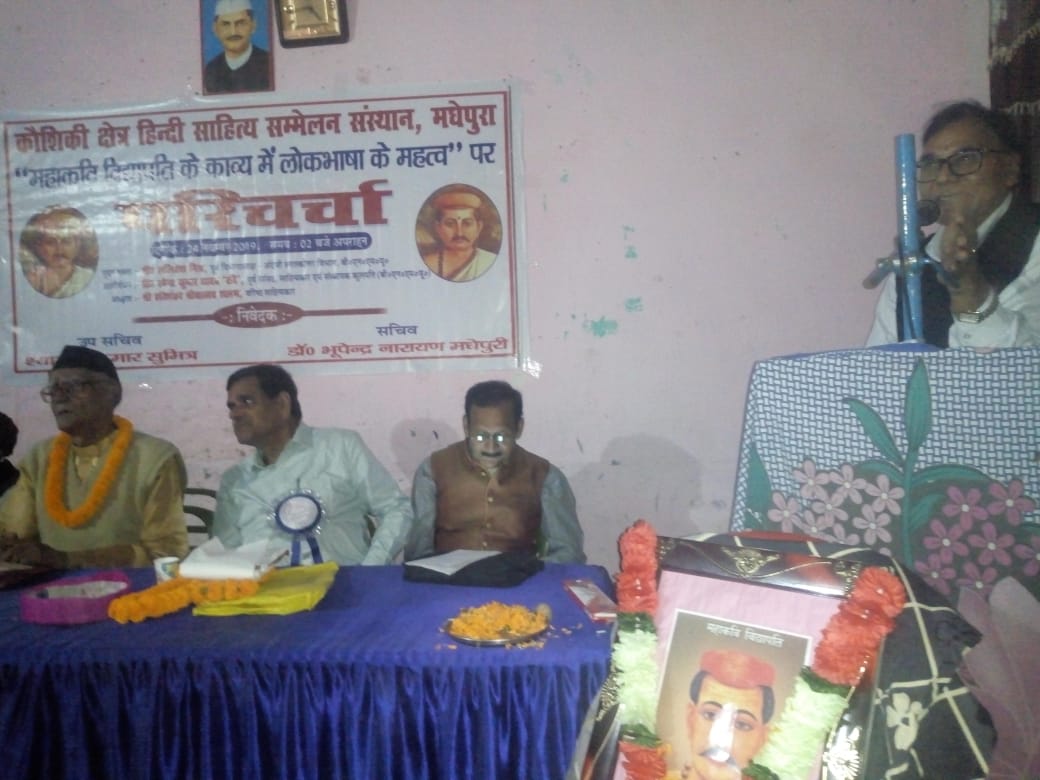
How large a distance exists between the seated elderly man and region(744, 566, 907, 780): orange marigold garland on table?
2.18 m

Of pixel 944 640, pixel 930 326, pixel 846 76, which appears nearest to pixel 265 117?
pixel 846 76

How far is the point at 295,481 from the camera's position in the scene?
2.69 m

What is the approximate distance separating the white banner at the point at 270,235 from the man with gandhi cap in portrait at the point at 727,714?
1.89 meters

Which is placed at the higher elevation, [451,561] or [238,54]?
[238,54]

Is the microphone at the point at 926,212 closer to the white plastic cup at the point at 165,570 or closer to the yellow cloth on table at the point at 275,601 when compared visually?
the yellow cloth on table at the point at 275,601

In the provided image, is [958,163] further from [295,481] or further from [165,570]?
[165,570]

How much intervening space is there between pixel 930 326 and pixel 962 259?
0.26 meters

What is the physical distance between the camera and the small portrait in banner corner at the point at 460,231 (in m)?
3.05

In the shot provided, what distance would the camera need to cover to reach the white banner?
120 inches

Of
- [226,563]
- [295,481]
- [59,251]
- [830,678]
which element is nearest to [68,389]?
[59,251]

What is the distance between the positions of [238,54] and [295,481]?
5.91 feet

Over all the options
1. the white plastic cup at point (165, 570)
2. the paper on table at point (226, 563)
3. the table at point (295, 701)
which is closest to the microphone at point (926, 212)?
the table at point (295, 701)

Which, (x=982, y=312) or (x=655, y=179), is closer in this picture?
(x=982, y=312)

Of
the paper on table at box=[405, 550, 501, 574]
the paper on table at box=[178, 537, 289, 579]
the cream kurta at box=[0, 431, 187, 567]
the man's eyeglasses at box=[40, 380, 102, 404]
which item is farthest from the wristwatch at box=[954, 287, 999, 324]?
the man's eyeglasses at box=[40, 380, 102, 404]
